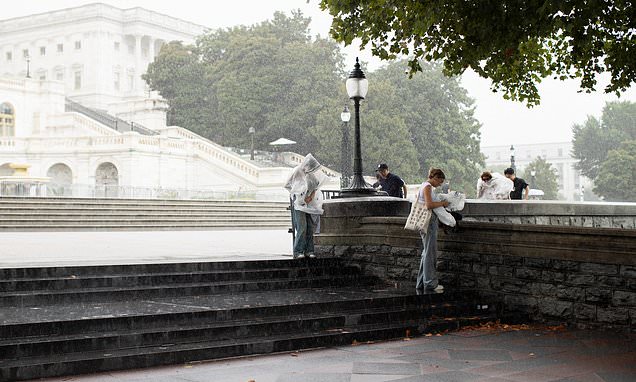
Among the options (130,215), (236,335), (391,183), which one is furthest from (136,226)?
(236,335)

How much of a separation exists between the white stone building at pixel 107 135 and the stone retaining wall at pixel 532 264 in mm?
28542

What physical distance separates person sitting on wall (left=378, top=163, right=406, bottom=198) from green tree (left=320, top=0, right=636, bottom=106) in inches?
139

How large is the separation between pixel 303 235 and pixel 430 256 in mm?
2920

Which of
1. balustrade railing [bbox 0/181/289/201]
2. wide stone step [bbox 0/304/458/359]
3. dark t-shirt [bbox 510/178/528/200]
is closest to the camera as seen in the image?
wide stone step [bbox 0/304/458/359]

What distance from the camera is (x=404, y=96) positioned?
224 ft

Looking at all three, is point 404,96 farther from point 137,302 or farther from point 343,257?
point 137,302

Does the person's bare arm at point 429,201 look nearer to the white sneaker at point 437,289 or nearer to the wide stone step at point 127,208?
the white sneaker at point 437,289

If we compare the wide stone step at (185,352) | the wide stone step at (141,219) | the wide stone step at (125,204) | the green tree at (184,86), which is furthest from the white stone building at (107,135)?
the wide stone step at (185,352)

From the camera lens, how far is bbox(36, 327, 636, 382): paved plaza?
7355 millimetres

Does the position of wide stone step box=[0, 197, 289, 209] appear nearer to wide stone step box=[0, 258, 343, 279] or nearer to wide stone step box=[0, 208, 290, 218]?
wide stone step box=[0, 208, 290, 218]

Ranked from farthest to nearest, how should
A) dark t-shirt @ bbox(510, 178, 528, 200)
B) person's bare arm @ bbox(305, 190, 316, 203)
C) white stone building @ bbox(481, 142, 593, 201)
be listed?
white stone building @ bbox(481, 142, 593, 201) < dark t-shirt @ bbox(510, 178, 528, 200) < person's bare arm @ bbox(305, 190, 316, 203)

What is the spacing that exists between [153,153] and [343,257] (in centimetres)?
4506

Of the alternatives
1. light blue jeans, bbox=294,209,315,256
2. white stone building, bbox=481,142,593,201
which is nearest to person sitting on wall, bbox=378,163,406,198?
light blue jeans, bbox=294,209,315,256

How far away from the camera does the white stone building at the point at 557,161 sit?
4926 inches
